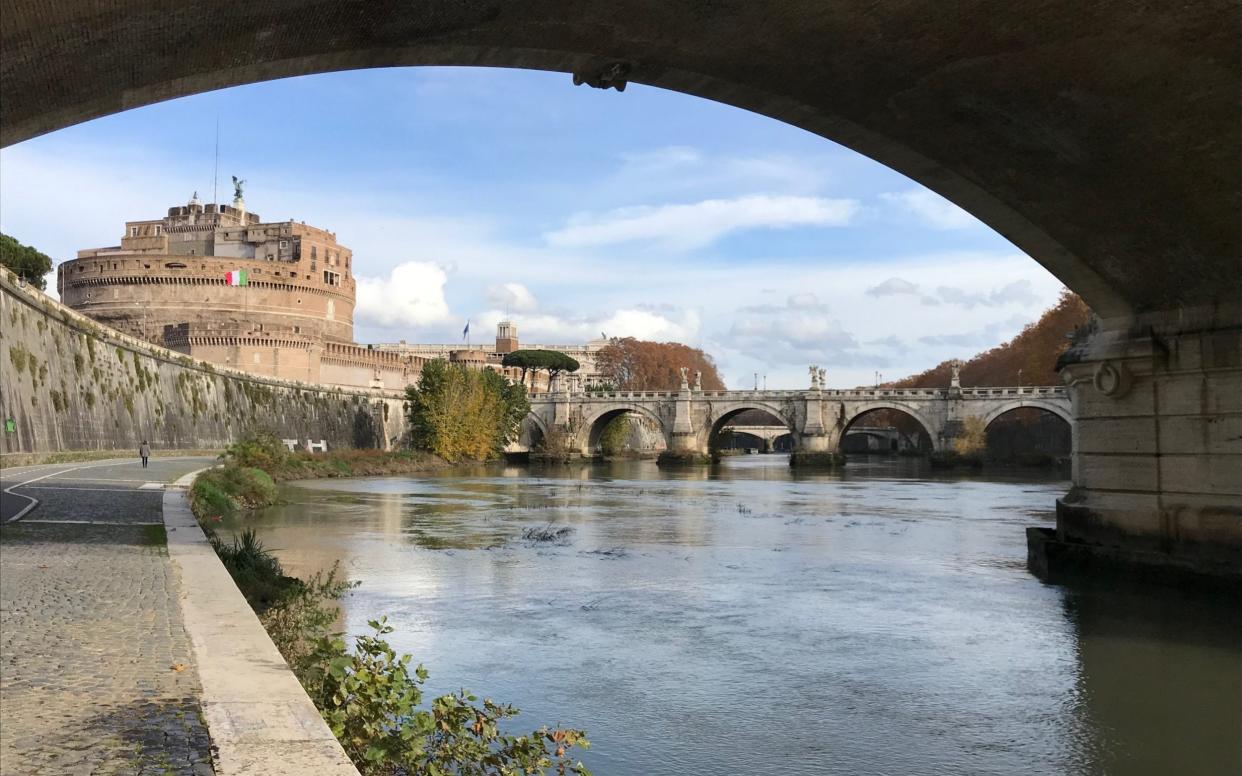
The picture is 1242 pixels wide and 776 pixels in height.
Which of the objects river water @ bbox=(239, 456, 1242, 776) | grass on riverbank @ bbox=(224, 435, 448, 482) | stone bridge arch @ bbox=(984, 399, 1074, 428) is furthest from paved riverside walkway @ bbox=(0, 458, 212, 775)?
stone bridge arch @ bbox=(984, 399, 1074, 428)

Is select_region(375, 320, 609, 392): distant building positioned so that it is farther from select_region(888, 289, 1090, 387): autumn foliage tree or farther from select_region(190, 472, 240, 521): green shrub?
select_region(190, 472, 240, 521): green shrub

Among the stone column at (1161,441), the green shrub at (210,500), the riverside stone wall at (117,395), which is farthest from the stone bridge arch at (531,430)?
the stone column at (1161,441)

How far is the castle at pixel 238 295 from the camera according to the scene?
62.7m

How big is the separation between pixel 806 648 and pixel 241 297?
2671 inches

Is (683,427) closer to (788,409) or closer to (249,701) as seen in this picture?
(788,409)

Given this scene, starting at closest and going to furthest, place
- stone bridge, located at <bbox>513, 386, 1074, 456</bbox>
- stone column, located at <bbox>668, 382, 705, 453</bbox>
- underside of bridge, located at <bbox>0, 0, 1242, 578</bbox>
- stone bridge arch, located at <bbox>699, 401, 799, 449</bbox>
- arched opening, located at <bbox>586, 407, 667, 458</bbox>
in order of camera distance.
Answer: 1. underside of bridge, located at <bbox>0, 0, 1242, 578</bbox>
2. stone bridge, located at <bbox>513, 386, 1074, 456</bbox>
3. stone bridge arch, located at <bbox>699, 401, 799, 449</bbox>
4. stone column, located at <bbox>668, 382, 705, 453</bbox>
5. arched opening, located at <bbox>586, 407, 667, 458</bbox>

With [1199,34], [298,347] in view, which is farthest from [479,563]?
[298,347]

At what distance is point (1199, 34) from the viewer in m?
6.84

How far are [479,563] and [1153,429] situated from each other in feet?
29.2

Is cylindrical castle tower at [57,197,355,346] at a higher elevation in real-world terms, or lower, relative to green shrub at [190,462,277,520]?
higher

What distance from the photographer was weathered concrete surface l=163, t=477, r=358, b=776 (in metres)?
3.69

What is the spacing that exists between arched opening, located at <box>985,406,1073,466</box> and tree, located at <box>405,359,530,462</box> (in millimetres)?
29349

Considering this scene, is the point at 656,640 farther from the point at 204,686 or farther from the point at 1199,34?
the point at 1199,34

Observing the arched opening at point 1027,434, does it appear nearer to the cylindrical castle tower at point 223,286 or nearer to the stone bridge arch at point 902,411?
the stone bridge arch at point 902,411
